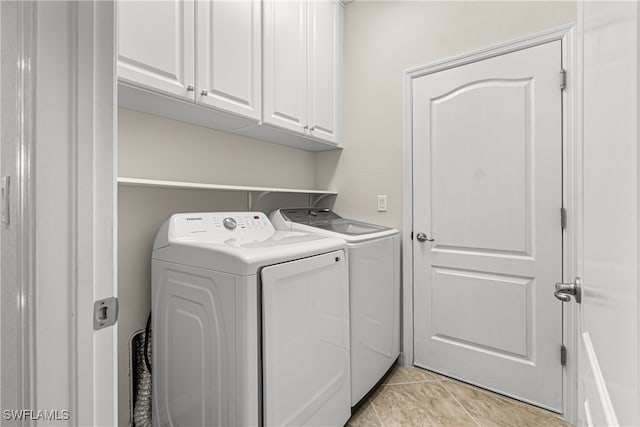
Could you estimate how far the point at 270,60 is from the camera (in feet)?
5.94

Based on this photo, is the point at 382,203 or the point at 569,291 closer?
the point at 569,291

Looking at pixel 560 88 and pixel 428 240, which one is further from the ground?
pixel 560 88

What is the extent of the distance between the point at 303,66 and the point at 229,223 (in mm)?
1160

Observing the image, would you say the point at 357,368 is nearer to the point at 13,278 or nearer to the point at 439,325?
the point at 439,325

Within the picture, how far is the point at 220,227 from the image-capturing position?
1.62 meters

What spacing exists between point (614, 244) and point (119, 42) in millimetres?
1546

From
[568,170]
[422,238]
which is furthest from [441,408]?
[568,170]

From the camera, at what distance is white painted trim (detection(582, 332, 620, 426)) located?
402 mm

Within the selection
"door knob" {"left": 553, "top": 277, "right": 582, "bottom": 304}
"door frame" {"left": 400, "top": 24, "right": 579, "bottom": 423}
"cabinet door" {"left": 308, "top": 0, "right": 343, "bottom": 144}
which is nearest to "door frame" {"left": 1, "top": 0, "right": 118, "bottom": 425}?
"door knob" {"left": 553, "top": 277, "right": 582, "bottom": 304}

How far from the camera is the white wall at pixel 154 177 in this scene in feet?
4.94

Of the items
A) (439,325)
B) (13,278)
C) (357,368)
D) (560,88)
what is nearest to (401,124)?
(560,88)

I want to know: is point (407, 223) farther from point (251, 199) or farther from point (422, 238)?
point (251, 199)

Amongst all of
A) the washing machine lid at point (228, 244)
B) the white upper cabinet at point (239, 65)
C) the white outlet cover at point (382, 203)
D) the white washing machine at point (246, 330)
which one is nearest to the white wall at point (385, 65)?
the white outlet cover at point (382, 203)

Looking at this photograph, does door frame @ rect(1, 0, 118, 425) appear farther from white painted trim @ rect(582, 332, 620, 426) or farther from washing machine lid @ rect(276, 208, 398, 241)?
washing machine lid @ rect(276, 208, 398, 241)
